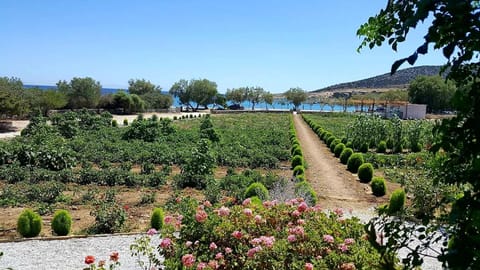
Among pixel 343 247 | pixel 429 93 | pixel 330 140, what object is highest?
pixel 429 93

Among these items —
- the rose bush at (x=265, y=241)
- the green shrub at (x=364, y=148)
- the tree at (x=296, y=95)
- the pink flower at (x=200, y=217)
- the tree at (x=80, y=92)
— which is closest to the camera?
the rose bush at (x=265, y=241)

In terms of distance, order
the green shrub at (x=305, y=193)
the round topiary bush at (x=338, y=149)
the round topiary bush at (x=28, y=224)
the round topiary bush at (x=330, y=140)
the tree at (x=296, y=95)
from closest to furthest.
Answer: the round topiary bush at (x=28, y=224) → the green shrub at (x=305, y=193) → the round topiary bush at (x=338, y=149) → the round topiary bush at (x=330, y=140) → the tree at (x=296, y=95)

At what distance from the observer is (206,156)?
1273 centimetres

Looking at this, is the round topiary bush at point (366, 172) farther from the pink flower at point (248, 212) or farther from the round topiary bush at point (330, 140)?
the pink flower at point (248, 212)

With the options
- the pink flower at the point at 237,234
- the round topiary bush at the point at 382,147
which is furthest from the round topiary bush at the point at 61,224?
the round topiary bush at the point at 382,147

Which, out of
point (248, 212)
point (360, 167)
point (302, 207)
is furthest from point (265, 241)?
point (360, 167)

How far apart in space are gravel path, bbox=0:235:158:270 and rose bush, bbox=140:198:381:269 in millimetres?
2311

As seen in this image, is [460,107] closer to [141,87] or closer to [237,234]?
[237,234]

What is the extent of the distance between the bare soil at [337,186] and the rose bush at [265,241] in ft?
19.6

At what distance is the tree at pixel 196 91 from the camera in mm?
82062

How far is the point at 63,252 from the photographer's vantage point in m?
6.70

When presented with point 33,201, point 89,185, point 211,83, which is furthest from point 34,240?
point 211,83

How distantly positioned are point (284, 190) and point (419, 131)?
50.9 feet

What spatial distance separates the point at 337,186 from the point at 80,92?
45.9 metres
